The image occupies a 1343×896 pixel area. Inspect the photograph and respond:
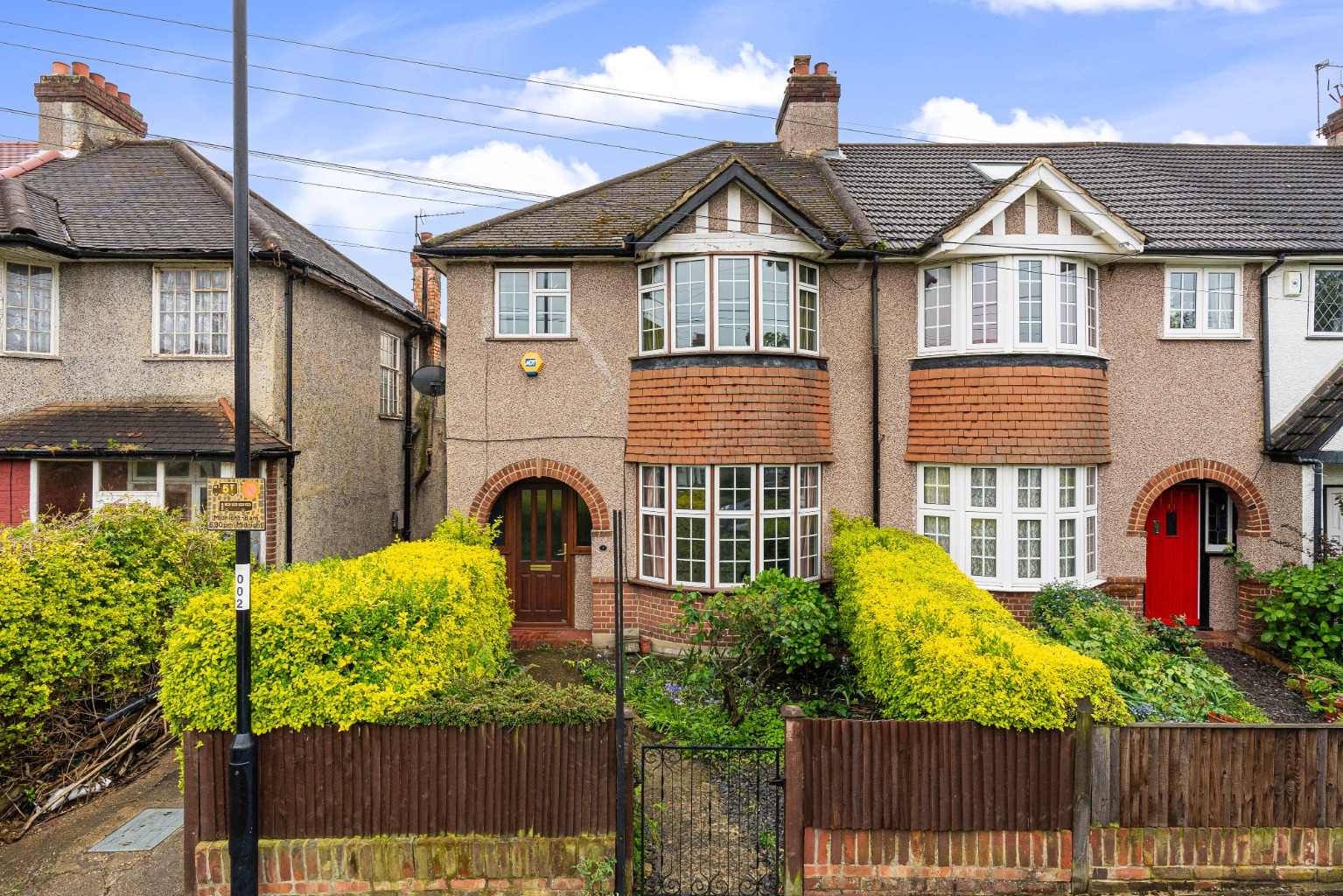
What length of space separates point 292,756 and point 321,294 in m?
9.56

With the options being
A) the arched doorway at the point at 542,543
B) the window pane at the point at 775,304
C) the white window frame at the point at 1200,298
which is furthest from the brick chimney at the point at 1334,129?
the arched doorway at the point at 542,543

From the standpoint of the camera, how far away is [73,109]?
14.1 m

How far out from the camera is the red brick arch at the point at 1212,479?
1108 centimetres

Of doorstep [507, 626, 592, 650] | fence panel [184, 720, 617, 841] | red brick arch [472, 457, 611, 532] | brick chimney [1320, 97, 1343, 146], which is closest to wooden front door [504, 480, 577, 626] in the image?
doorstep [507, 626, 592, 650]

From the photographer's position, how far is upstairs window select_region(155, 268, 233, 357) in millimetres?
11414

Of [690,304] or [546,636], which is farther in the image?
[546,636]

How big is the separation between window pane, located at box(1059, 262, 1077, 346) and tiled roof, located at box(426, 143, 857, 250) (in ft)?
10.3

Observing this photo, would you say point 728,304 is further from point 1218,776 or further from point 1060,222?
point 1218,776

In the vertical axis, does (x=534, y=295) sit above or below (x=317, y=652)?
above

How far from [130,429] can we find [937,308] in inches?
498

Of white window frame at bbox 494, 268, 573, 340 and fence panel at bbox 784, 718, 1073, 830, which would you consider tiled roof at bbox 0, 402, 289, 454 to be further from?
fence panel at bbox 784, 718, 1073, 830

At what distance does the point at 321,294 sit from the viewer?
12.7 meters

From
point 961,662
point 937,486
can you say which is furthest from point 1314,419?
point 961,662

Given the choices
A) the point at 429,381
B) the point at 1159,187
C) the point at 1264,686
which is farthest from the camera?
the point at 429,381
